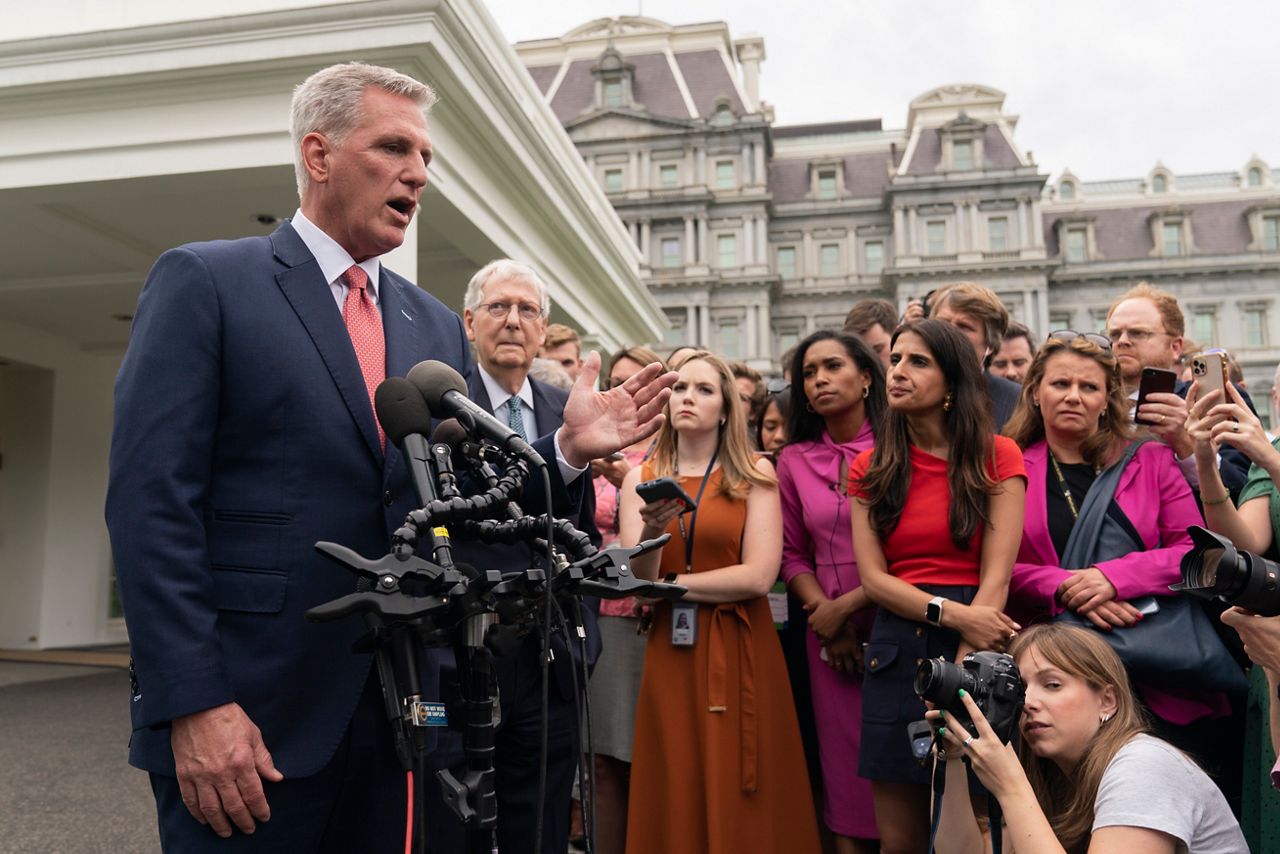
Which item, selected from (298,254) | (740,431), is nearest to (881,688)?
(740,431)

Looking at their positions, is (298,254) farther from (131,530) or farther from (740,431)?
(740,431)

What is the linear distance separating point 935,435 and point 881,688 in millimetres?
974

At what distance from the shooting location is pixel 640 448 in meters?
5.01

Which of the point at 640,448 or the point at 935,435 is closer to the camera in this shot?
the point at 935,435

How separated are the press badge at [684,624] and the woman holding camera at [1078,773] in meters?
1.17

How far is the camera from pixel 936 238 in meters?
42.4

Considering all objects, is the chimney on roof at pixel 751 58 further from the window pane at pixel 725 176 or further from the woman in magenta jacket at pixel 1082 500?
the woman in magenta jacket at pixel 1082 500

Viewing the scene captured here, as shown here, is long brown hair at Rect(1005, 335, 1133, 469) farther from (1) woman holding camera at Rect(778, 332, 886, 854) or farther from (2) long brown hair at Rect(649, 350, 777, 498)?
(2) long brown hair at Rect(649, 350, 777, 498)

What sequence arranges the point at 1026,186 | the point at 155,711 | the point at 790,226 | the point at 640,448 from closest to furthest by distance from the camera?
the point at 155,711, the point at 640,448, the point at 1026,186, the point at 790,226

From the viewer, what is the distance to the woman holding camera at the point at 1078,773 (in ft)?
7.45

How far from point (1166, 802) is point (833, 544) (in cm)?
175

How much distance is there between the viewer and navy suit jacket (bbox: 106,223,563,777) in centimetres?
170

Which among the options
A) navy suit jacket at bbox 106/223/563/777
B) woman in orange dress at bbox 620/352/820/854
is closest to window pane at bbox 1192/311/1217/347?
woman in orange dress at bbox 620/352/820/854

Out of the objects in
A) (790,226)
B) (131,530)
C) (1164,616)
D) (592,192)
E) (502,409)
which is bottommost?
(1164,616)
